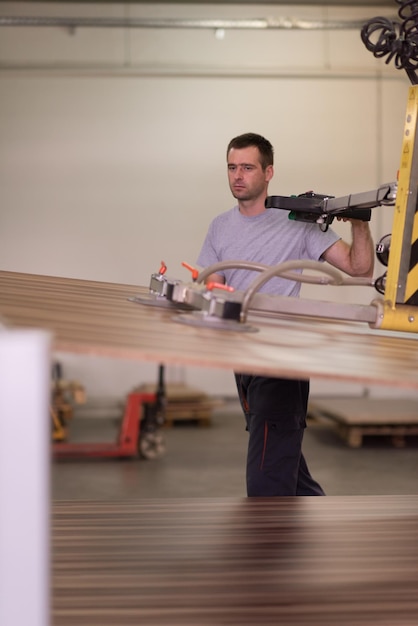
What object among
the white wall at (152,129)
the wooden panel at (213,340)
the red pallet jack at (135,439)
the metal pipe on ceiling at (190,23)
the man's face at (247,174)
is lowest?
the red pallet jack at (135,439)

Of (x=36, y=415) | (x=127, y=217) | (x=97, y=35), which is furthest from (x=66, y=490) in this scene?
(x=97, y=35)

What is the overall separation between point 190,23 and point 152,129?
115 cm

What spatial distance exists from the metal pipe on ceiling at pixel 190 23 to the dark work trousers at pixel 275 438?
18.1ft

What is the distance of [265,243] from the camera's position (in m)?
3.54

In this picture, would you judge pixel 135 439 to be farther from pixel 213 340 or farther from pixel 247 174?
pixel 213 340

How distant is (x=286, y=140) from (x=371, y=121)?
0.95m

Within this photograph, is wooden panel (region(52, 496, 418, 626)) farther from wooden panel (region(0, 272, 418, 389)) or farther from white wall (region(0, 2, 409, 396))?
white wall (region(0, 2, 409, 396))

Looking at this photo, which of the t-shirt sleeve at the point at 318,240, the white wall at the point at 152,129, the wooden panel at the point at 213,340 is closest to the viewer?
the wooden panel at the point at 213,340

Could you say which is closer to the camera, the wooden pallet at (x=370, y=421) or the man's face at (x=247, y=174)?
the man's face at (x=247, y=174)

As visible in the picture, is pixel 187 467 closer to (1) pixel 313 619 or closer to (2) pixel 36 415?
(1) pixel 313 619

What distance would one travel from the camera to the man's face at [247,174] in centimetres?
359

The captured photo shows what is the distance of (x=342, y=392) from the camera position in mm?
9023

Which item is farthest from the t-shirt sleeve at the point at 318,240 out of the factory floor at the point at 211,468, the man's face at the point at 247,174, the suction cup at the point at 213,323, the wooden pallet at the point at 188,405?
the wooden pallet at the point at 188,405

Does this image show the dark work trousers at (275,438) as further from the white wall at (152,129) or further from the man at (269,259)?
the white wall at (152,129)
